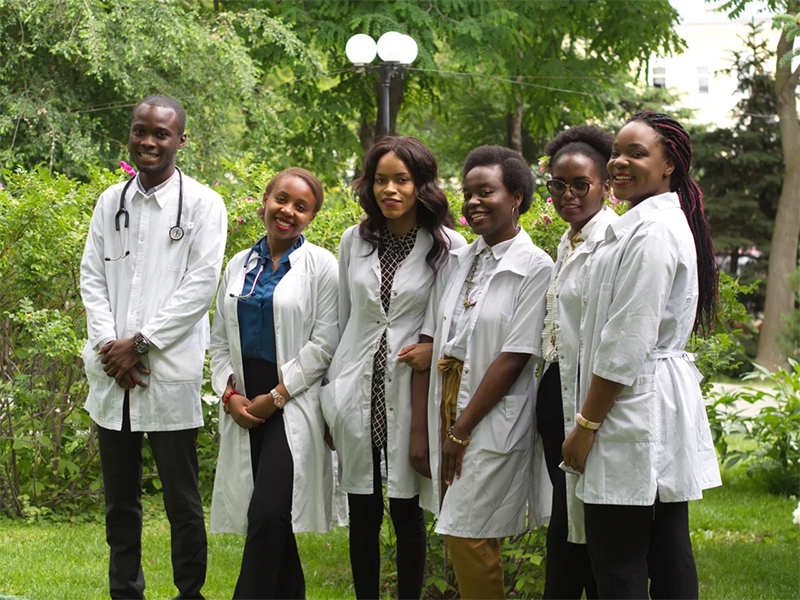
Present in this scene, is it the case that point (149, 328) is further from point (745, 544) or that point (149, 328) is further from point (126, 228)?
point (745, 544)

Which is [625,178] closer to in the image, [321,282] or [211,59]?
[321,282]

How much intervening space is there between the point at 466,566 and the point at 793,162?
2008 centimetres

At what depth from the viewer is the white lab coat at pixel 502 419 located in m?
3.55

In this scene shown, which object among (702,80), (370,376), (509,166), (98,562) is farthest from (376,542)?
(702,80)

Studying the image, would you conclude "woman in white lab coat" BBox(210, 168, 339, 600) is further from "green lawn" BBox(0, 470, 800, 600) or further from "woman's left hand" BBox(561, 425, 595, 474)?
"woman's left hand" BBox(561, 425, 595, 474)

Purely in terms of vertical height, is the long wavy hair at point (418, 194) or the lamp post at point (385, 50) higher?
the lamp post at point (385, 50)

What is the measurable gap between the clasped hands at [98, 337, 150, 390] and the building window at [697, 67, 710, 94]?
45.1 meters

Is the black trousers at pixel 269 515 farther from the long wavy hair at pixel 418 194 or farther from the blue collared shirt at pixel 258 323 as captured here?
the long wavy hair at pixel 418 194

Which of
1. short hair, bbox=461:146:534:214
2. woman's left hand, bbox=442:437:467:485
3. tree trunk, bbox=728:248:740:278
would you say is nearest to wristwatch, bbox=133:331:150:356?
woman's left hand, bbox=442:437:467:485

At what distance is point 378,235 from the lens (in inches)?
157

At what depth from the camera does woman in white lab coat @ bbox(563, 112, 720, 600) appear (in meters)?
2.94

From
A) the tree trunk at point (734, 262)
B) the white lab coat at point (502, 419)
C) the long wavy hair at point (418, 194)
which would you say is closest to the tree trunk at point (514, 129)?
the tree trunk at point (734, 262)

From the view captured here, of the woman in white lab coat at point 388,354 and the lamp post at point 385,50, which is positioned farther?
→ the lamp post at point 385,50

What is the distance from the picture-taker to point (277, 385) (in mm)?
3939
